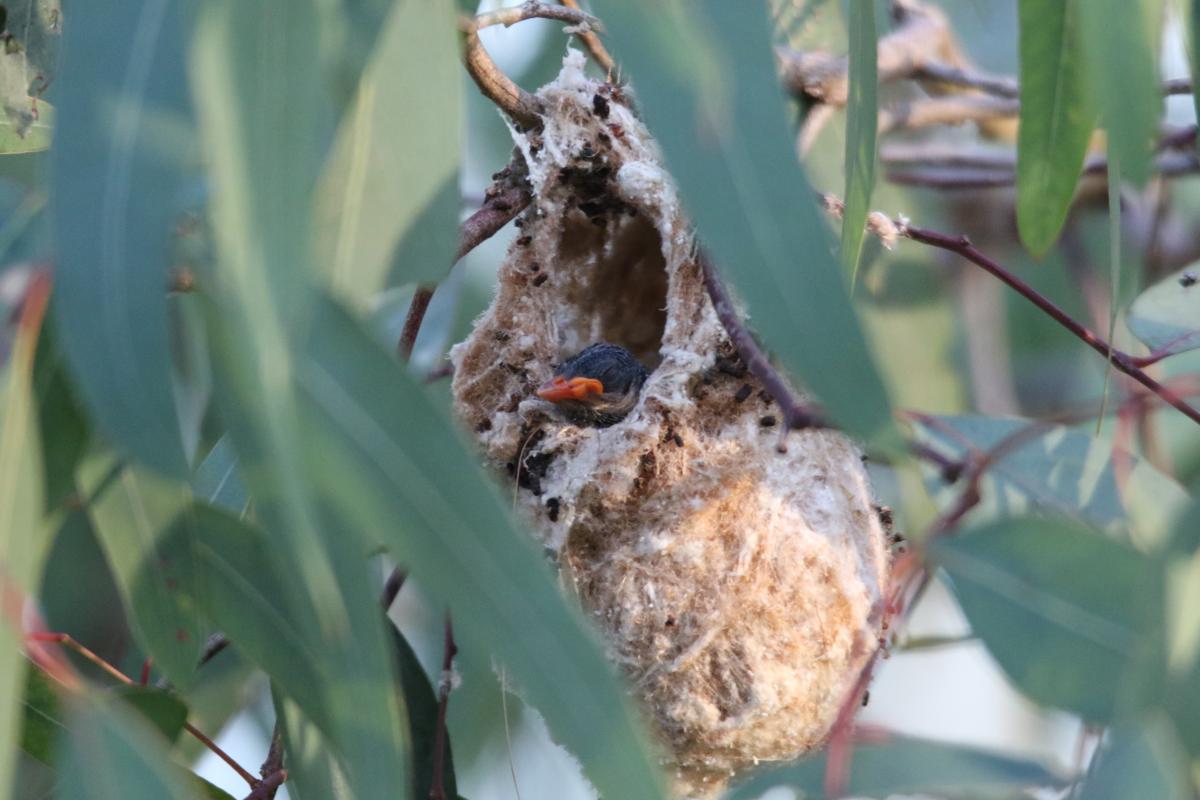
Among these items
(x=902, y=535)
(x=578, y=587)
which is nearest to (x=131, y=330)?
(x=578, y=587)

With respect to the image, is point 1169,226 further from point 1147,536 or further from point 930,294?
point 1147,536

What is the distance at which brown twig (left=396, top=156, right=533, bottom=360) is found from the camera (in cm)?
223

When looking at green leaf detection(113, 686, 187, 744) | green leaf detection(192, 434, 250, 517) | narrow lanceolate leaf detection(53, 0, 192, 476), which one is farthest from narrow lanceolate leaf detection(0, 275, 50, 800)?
green leaf detection(192, 434, 250, 517)

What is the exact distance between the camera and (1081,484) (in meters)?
2.09

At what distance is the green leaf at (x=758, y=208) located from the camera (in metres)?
1.34

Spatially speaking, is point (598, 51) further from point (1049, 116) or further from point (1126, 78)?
point (1126, 78)

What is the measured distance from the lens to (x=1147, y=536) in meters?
1.95

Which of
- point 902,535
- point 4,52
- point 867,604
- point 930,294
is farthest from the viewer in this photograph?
point 930,294

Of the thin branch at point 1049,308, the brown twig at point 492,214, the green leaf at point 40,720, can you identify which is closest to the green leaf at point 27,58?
the brown twig at point 492,214

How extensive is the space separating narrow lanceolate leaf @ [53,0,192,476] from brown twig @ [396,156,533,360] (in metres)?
0.85

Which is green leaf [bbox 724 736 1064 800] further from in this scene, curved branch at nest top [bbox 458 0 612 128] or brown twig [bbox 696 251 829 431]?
curved branch at nest top [bbox 458 0 612 128]

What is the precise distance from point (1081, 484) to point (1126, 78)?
2.74 feet

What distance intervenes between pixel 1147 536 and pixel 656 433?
0.83 meters

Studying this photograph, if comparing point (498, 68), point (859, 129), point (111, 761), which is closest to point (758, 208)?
point (859, 129)
